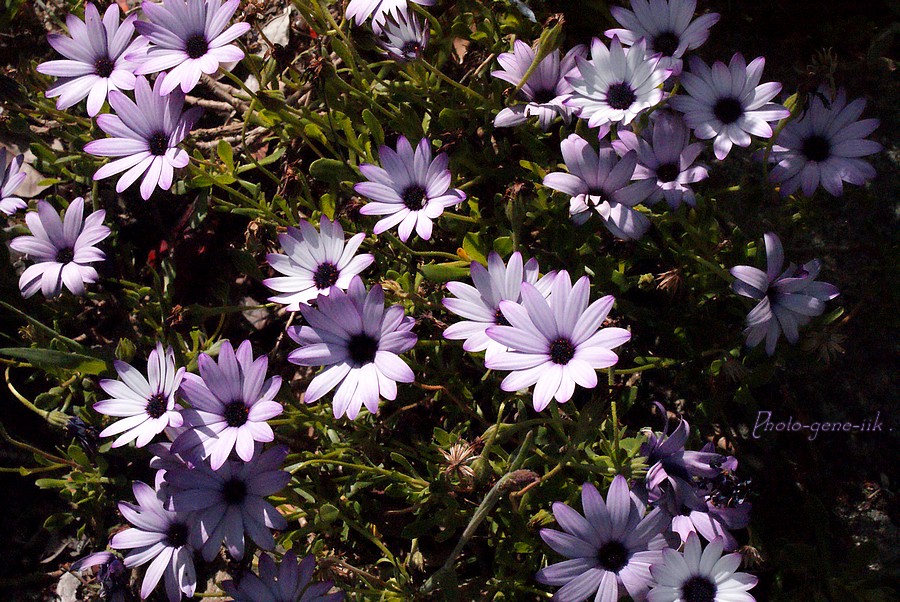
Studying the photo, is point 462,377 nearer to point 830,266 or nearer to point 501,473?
point 501,473

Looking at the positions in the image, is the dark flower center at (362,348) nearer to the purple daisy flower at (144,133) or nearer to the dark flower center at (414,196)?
the dark flower center at (414,196)

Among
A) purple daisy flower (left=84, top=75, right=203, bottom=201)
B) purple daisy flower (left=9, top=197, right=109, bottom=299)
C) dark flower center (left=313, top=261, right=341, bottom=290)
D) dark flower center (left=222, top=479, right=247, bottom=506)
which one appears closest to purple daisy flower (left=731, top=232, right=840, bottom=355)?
dark flower center (left=313, top=261, right=341, bottom=290)

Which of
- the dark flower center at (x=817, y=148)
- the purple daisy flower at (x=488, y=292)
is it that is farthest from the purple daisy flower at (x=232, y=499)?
the dark flower center at (x=817, y=148)

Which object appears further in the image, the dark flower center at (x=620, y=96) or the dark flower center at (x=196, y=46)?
the dark flower center at (x=196, y=46)

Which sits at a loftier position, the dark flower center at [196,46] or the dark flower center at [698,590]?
the dark flower center at [196,46]

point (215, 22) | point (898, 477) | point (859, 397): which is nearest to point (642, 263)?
point (859, 397)

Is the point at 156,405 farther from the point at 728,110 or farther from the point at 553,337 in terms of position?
the point at 728,110

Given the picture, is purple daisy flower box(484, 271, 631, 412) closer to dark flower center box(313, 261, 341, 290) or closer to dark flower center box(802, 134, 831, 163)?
dark flower center box(313, 261, 341, 290)
